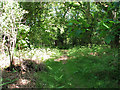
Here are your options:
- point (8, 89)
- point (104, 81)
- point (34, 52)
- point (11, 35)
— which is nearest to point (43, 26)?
point (34, 52)

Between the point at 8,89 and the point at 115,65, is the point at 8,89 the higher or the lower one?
the lower one

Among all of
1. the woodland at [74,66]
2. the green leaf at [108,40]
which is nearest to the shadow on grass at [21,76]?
the woodland at [74,66]

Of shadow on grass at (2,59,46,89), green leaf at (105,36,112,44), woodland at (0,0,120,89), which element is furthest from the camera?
shadow on grass at (2,59,46,89)

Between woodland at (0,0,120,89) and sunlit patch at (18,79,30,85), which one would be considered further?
sunlit patch at (18,79,30,85)

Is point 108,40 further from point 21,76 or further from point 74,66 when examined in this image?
point 74,66

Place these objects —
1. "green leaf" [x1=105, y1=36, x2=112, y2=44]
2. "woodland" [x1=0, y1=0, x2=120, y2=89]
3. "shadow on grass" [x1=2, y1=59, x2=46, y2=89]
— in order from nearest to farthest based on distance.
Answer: "green leaf" [x1=105, y1=36, x2=112, y2=44]
"woodland" [x1=0, y1=0, x2=120, y2=89]
"shadow on grass" [x1=2, y1=59, x2=46, y2=89]

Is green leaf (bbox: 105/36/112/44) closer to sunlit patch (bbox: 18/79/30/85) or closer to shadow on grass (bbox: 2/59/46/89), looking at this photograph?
shadow on grass (bbox: 2/59/46/89)

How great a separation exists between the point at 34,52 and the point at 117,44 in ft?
14.8

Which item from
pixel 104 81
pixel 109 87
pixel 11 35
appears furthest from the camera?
pixel 11 35

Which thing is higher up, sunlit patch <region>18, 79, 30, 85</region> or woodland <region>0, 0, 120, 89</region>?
woodland <region>0, 0, 120, 89</region>

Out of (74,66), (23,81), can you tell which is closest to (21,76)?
(23,81)

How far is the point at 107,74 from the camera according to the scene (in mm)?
2529

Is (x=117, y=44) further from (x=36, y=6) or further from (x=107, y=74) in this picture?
(x=36, y=6)

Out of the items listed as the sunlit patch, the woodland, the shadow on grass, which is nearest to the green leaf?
the woodland
